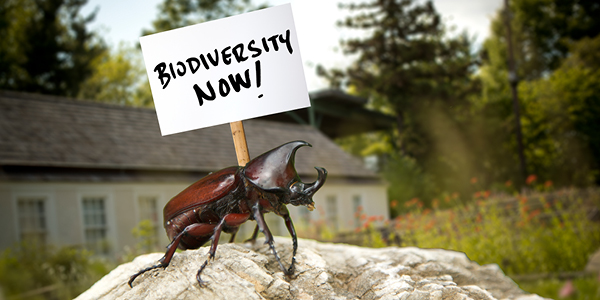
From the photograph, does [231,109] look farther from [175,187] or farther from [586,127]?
[586,127]

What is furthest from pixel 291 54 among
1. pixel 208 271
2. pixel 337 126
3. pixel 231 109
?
pixel 337 126

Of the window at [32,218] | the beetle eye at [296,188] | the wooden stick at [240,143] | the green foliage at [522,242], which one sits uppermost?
the wooden stick at [240,143]

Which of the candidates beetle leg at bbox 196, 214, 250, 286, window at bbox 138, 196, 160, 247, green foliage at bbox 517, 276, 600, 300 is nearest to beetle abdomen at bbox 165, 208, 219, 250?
beetle leg at bbox 196, 214, 250, 286

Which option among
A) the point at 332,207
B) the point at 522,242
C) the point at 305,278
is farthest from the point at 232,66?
the point at 332,207

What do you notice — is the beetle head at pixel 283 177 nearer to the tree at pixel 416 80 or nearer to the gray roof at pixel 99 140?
the gray roof at pixel 99 140

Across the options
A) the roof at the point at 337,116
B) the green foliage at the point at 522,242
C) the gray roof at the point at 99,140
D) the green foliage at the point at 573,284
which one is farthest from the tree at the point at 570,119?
the green foliage at the point at 573,284

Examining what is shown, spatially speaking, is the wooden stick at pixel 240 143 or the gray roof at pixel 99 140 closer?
the wooden stick at pixel 240 143
